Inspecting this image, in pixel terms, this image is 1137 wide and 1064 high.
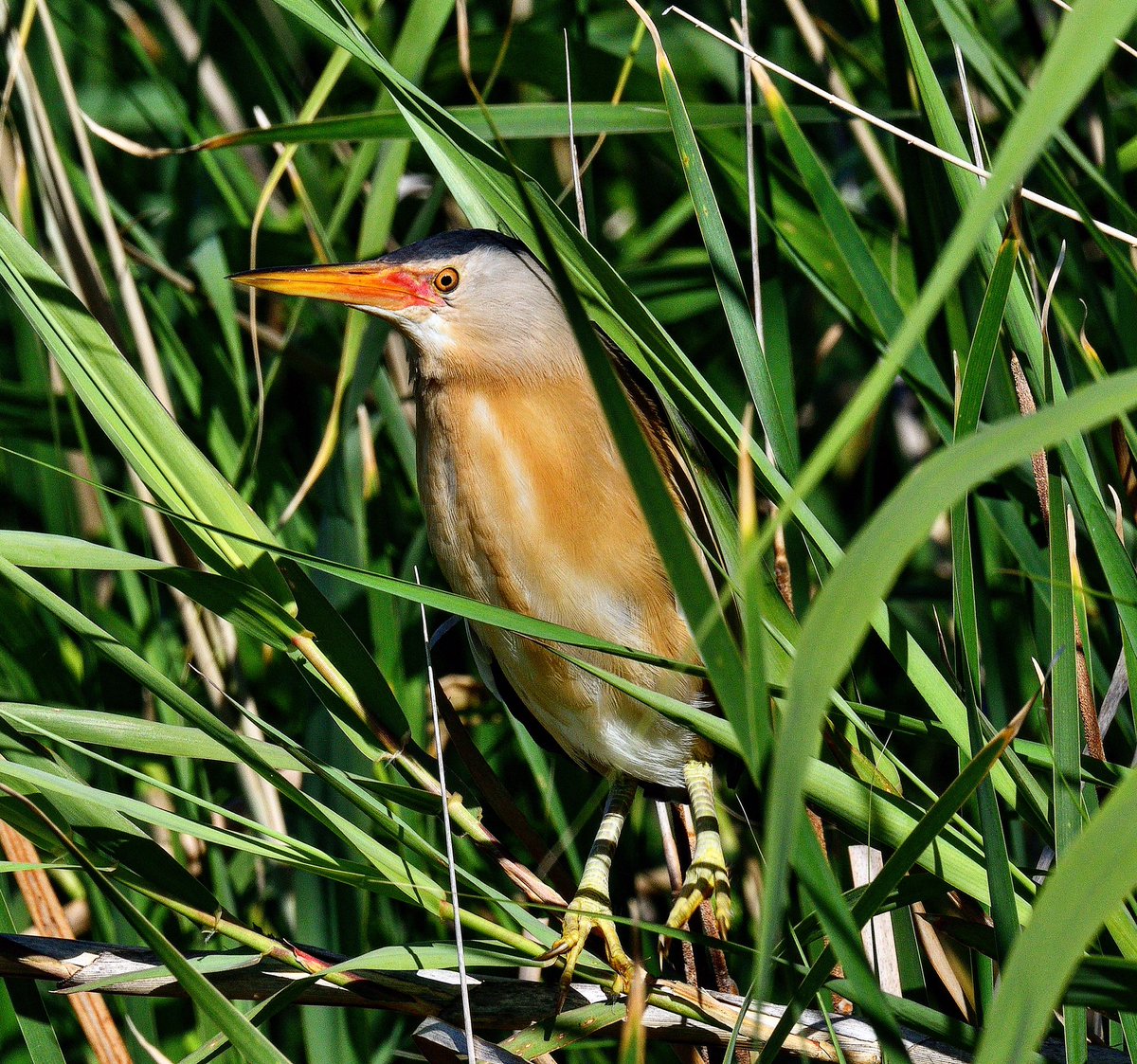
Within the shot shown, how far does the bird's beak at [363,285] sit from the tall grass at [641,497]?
7 centimetres

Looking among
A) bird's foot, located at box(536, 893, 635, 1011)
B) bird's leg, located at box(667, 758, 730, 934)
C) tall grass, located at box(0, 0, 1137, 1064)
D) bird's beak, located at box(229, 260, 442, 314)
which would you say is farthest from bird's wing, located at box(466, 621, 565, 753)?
bird's beak, located at box(229, 260, 442, 314)

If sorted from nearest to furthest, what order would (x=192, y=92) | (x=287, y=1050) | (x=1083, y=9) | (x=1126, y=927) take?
(x=1083, y=9) → (x=1126, y=927) → (x=287, y=1050) → (x=192, y=92)

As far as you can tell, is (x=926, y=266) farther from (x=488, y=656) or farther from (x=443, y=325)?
(x=488, y=656)

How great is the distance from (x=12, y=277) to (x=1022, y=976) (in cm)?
80

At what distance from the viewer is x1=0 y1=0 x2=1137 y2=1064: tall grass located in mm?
651

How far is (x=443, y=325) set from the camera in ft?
4.76

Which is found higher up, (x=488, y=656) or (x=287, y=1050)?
(x=488, y=656)

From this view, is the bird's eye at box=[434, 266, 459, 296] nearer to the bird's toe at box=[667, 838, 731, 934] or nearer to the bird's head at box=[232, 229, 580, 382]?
the bird's head at box=[232, 229, 580, 382]

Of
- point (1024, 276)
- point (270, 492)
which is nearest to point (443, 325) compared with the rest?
point (270, 492)

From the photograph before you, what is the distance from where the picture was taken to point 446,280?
4.70ft

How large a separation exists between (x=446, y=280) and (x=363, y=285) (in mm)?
107

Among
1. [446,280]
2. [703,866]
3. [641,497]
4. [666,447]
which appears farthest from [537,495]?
[641,497]

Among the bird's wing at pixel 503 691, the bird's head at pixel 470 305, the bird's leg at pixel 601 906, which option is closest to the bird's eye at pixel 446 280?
the bird's head at pixel 470 305

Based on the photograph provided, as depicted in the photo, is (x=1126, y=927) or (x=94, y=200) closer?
(x=1126, y=927)
